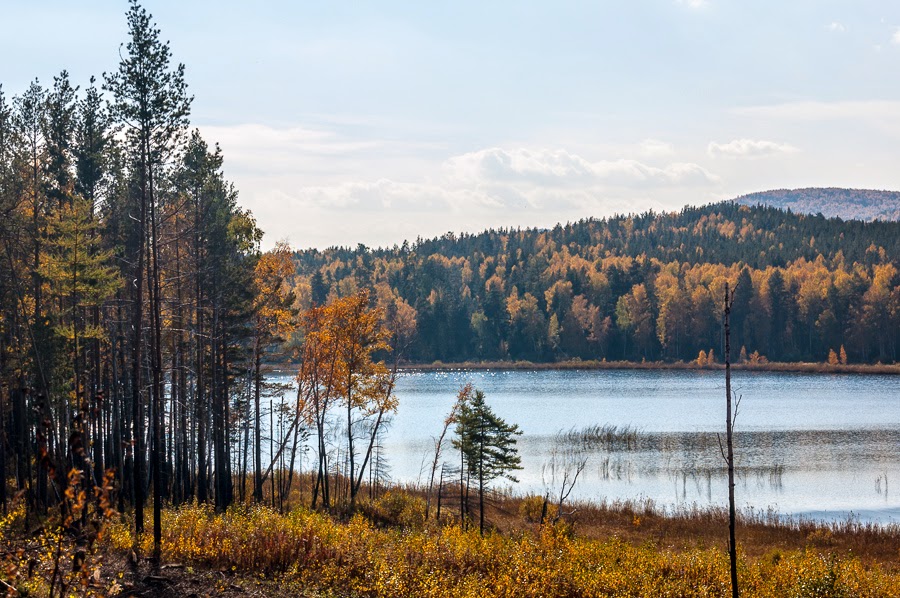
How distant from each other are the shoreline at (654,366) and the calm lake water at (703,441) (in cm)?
1688

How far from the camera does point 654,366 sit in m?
145

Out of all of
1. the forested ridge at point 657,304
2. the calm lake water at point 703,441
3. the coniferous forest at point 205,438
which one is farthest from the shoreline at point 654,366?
the coniferous forest at point 205,438

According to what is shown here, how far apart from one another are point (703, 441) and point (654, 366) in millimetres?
87328

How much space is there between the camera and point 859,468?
48188 mm

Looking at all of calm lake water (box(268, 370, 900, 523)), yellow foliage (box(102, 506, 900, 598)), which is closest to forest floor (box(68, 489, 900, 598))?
yellow foliage (box(102, 506, 900, 598))

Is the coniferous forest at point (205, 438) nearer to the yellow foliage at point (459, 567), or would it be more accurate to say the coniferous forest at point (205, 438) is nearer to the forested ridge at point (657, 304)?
the yellow foliage at point (459, 567)

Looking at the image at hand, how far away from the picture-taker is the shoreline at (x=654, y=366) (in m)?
126

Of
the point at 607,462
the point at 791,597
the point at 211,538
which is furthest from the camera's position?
the point at 607,462

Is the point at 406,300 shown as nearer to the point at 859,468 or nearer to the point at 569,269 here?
the point at 569,269

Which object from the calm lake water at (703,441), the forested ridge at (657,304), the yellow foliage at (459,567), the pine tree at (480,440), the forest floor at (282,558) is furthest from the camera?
the forested ridge at (657,304)

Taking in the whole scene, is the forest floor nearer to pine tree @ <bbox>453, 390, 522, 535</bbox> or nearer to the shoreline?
pine tree @ <bbox>453, 390, 522, 535</bbox>

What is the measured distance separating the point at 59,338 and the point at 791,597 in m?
25.6

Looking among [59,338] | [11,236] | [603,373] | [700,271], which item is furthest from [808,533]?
[700,271]

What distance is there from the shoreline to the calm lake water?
16.9 m
